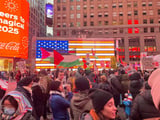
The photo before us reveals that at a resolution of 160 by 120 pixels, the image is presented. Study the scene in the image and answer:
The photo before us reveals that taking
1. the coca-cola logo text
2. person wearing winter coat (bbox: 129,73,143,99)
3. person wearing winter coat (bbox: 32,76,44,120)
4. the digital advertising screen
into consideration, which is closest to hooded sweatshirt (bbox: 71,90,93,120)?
person wearing winter coat (bbox: 129,73,143,99)

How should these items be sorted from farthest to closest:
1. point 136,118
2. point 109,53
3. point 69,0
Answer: point 69,0
point 109,53
point 136,118

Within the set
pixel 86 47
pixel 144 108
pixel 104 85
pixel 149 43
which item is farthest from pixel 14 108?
pixel 149 43

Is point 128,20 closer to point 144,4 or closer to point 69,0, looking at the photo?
point 144,4

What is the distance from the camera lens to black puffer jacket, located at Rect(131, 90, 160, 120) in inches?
124

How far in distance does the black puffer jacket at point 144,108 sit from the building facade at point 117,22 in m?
58.0

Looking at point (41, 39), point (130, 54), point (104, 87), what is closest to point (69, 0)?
point (41, 39)

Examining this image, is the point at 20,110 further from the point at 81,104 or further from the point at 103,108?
the point at 103,108

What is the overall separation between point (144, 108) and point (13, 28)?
1549 inches

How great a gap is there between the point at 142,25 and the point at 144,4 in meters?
9.61

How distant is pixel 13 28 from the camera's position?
124 feet

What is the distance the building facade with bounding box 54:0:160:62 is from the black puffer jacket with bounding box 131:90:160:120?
5795 cm

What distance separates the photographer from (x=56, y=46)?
53969 millimetres

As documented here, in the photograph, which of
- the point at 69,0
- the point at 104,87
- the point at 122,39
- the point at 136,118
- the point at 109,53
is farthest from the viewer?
the point at 69,0

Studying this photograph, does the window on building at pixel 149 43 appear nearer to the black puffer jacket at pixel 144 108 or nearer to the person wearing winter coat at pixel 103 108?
the black puffer jacket at pixel 144 108
